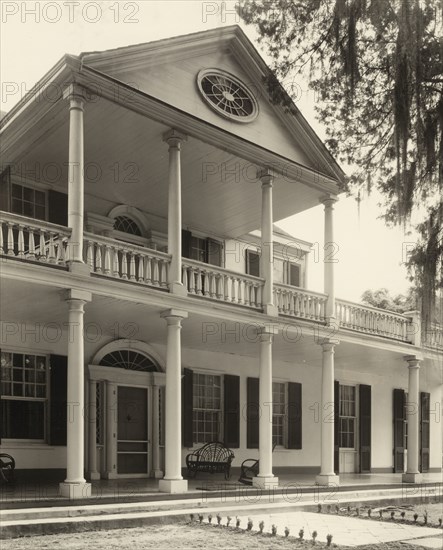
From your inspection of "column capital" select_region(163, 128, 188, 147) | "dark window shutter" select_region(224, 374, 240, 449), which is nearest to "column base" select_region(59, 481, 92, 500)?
"column capital" select_region(163, 128, 188, 147)

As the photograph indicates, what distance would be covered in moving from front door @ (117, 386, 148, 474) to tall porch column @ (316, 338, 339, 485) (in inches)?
138

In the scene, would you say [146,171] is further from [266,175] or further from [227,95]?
[266,175]

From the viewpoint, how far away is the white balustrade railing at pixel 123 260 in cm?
1157

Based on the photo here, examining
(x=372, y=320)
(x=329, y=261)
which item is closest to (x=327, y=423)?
(x=372, y=320)

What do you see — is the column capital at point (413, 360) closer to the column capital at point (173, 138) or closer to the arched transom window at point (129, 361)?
the arched transom window at point (129, 361)

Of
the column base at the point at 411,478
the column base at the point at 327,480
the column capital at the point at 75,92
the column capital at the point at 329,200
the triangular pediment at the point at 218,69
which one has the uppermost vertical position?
the triangular pediment at the point at 218,69

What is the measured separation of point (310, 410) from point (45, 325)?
7928mm

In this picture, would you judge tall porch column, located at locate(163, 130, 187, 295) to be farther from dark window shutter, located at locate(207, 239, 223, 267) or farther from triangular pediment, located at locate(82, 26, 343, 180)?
dark window shutter, located at locate(207, 239, 223, 267)

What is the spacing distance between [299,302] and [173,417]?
421 centimetres

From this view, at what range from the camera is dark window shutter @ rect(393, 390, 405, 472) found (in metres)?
20.7

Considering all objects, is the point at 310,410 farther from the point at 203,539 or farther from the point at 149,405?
the point at 203,539

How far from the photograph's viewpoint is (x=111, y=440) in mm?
14516

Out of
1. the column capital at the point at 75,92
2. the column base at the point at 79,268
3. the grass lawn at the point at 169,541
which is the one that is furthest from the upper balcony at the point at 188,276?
the grass lawn at the point at 169,541

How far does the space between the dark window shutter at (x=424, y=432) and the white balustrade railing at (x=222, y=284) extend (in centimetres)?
918
